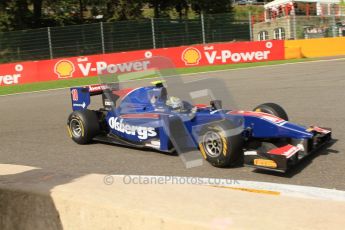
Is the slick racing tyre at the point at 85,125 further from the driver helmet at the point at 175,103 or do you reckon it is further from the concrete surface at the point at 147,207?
the concrete surface at the point at 147,207

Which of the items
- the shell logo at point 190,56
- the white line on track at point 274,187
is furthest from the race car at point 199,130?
the shell logo at point 190,56

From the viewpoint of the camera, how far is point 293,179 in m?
4.81

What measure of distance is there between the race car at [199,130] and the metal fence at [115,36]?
52.4 feet

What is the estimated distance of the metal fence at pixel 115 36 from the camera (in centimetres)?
2238

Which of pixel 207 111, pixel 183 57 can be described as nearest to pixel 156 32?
pixel 183 57

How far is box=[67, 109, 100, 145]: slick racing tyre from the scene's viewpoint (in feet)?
22.8

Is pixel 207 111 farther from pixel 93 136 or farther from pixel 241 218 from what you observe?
pixel 241 218

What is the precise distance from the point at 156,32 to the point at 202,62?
402 centimetres

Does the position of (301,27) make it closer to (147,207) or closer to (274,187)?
(274,187)

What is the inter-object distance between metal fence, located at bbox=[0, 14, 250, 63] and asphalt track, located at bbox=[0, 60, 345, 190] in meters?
8.26

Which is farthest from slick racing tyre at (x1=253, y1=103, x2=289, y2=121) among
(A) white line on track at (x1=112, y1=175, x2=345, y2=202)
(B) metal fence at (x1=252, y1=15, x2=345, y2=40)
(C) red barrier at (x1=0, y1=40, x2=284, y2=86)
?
(B) metal fence at (x1=252, y1=15, x2=345, y2=40)

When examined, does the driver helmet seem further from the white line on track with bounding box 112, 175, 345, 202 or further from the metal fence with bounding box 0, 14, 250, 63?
the metal fence with bounding box 0, 14, 250, 63

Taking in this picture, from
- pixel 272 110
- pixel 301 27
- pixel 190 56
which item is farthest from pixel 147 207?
pixel 301 27

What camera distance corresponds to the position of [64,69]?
1959 cm
